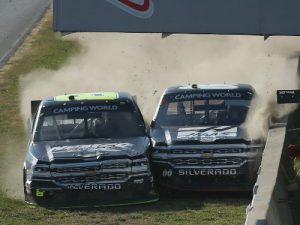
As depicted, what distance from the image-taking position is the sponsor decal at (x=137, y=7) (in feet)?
64.9

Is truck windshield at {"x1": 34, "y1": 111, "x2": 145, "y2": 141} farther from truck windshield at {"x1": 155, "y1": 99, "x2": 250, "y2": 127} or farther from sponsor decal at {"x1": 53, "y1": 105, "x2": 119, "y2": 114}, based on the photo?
truck windshield at {"x1": 155, "y1": 99, "x2": 250, "y2": 127}

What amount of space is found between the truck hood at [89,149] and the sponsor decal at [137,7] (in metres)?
4.51

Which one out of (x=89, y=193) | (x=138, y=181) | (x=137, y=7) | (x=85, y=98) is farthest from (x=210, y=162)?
(x=137, y=7)

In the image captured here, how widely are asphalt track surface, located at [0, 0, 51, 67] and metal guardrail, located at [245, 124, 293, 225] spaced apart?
17.7m

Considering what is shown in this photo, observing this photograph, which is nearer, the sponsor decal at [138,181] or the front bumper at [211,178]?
the sponsor decal at [138,181]

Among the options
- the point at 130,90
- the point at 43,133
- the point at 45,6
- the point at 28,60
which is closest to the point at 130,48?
the point at 28,60

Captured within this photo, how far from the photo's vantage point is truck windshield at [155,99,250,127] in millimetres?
16719

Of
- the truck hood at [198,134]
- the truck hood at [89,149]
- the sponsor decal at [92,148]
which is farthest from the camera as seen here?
the truck hood at [198,134]

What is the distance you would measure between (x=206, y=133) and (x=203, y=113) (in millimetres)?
912

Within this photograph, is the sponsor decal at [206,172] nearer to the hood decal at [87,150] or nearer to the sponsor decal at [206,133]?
the sponsor decal at [206,133]

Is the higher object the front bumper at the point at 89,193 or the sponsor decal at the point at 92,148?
the sponsor decal at the point at 92,148

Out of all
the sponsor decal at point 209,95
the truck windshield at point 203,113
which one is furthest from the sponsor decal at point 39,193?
the sponsor decal at point 209,95

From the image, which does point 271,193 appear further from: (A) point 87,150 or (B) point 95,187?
(A) point 87,150

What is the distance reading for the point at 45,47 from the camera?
1382 inches
